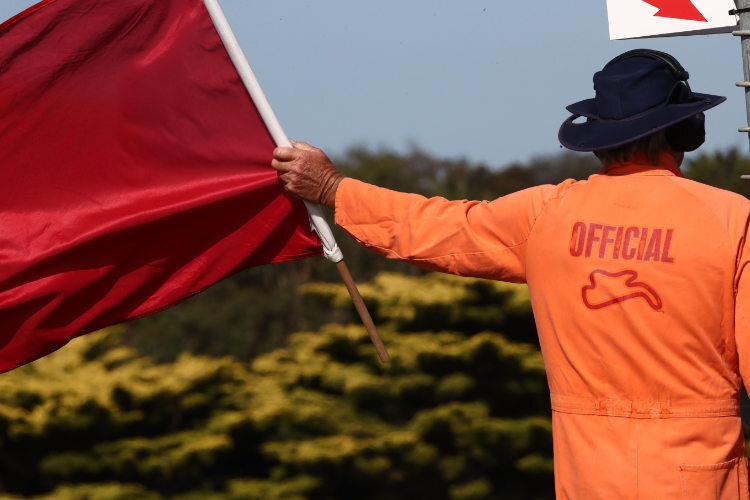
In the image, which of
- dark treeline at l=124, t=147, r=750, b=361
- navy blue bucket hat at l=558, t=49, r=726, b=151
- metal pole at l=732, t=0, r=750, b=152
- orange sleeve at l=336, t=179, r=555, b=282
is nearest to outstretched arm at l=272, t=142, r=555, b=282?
orange sleeve at l=336, t=179, r=555, b=282

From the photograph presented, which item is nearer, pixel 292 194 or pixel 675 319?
pixel 675 319

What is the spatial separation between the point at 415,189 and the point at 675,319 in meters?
7.99

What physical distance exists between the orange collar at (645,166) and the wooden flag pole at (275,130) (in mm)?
915

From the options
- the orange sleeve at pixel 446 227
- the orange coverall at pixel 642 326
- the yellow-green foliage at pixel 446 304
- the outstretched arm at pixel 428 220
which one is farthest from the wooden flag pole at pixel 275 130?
the yellow-green foliage at pixel 446 304

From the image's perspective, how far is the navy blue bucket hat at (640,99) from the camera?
2566 millimetres

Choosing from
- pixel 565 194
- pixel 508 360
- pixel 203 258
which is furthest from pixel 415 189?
pixel 565 194

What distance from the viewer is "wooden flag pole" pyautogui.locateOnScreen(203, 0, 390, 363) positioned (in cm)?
319

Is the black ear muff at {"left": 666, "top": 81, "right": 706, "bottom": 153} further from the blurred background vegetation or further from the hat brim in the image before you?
the blurred background vegetation

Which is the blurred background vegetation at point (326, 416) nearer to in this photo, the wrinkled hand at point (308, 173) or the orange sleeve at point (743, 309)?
Result: the wrinkled hand at point (308, 173)

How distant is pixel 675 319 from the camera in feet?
8.13

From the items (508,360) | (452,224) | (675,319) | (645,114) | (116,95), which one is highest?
(116,95)

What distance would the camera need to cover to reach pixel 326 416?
599 centimetres

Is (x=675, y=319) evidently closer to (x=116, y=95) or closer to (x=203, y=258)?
(x=203, y=258)

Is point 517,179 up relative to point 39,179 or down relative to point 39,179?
down
